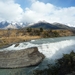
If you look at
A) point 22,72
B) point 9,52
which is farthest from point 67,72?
point 9,52

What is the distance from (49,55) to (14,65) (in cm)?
933

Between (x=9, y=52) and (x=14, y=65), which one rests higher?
(x=9, y=52)

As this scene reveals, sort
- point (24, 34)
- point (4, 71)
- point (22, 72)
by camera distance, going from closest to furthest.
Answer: point (22, 72) < point (4, 71) < point (24, 34)

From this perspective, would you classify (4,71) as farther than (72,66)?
Yes

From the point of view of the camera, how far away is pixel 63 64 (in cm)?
2048

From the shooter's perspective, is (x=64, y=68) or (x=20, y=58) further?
(x=20, y=58)

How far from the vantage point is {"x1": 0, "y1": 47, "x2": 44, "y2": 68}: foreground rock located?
1345 inches

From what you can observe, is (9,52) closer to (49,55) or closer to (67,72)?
(49,55)

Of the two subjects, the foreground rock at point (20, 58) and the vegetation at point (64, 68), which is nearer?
the vegetation at point (64, 68)

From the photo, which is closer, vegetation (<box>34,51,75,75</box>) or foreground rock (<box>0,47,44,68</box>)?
vegetation (<box>34,51,75,75</box>)

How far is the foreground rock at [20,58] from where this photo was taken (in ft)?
112

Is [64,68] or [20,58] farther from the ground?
[64,68]

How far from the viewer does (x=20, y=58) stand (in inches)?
1373

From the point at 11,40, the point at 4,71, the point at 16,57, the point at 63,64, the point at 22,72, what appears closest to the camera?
the point at 63,64
